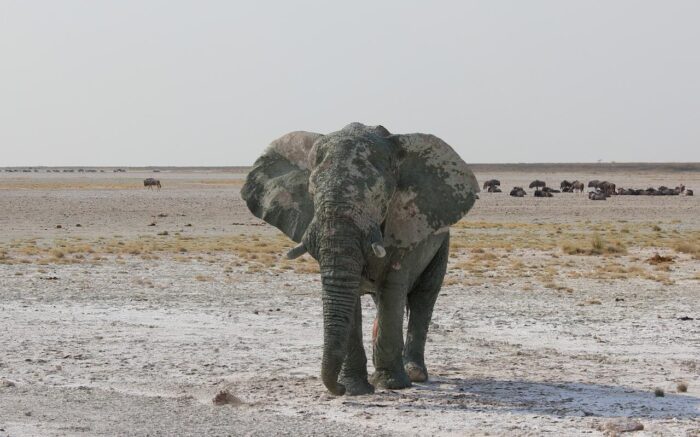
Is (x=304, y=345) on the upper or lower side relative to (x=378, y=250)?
lower

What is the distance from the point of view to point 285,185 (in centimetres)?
1088

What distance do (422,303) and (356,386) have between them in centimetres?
150

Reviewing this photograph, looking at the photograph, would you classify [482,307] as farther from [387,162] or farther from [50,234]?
[50,234]

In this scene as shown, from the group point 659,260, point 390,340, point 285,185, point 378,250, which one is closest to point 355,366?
point 390,340

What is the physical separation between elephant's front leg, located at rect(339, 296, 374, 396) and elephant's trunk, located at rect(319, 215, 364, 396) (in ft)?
3.00

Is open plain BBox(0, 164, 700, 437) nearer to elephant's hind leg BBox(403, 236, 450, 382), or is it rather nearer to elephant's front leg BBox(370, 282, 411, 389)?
elephant's front leg BBox(370, 282, 411, 389)

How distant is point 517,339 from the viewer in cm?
1424

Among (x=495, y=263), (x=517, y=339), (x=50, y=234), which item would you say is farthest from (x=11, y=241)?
(x=517, y=339)

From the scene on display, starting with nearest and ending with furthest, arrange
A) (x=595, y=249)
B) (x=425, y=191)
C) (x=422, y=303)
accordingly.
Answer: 1. (x=425, y=191)
2. (x=422, y=303)
3. (x=595, y=249)

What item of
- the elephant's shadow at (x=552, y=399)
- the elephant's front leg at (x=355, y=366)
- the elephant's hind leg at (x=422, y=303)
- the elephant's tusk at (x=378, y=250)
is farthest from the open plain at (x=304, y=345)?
the elephant's tusk at (x=378, y=250)

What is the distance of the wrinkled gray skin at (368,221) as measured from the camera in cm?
942

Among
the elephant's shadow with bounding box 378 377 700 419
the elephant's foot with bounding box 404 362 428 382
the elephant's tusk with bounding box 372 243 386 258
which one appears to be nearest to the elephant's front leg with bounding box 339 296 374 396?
the elephant's shadow with bounding box 378 377 700 419

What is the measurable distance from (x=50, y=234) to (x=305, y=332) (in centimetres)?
2366

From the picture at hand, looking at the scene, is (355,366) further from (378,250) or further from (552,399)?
(552,399)
